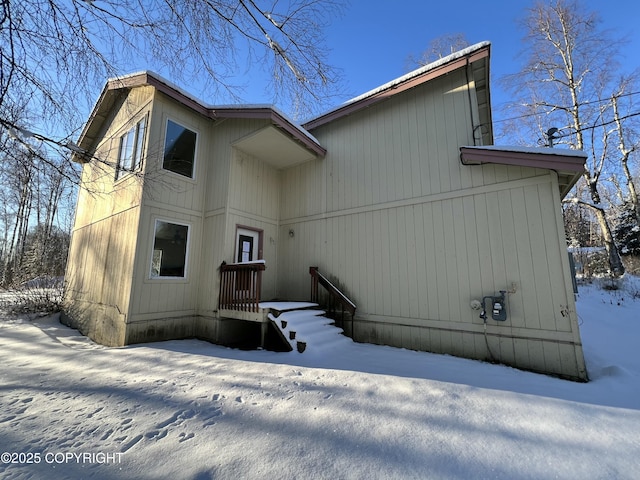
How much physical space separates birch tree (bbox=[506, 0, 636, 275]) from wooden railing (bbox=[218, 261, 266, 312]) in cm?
1400

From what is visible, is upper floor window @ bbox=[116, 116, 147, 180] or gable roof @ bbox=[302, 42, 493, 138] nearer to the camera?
gable roof @ bbox=[302, 42, 493, 138]

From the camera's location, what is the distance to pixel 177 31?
2855mm

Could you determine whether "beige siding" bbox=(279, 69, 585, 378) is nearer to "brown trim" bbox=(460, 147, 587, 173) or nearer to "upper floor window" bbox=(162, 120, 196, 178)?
"brown trim" bbox=(460, 147, 587, 173)

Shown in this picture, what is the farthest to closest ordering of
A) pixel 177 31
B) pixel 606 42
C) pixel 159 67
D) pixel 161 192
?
pixel 606 42 → pixel 161 192 → pixel 159 67 → pixel 177 31

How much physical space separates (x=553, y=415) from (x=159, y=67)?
18.1 feet

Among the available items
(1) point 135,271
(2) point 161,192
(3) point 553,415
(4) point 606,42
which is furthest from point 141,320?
(4) point 606,42

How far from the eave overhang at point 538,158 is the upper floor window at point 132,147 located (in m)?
6.98

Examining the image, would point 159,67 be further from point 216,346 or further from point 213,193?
point 216,346

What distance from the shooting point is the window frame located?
20.4ft

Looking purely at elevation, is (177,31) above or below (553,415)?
above

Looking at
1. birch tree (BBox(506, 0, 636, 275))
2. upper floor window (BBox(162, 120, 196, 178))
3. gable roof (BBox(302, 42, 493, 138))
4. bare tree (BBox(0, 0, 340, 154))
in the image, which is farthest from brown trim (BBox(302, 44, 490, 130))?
birch tree (BBox(506, 0, 636, 275))

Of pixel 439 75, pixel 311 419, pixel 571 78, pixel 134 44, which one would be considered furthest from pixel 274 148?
pixel 571 78

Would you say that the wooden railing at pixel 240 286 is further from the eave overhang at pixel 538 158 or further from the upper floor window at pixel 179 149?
the eave overhang at pixel 538 158

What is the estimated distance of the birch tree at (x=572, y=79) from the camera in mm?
11453
